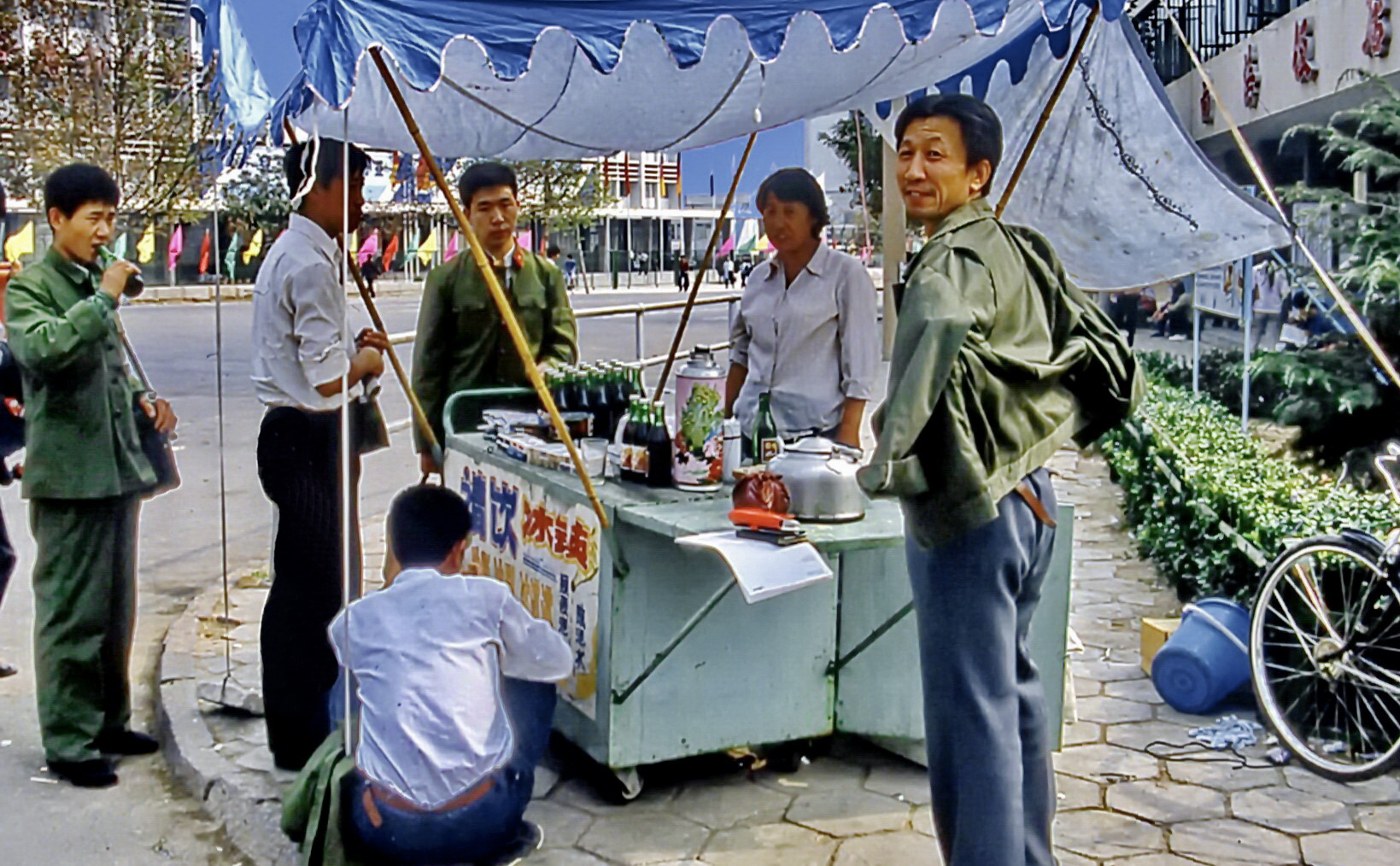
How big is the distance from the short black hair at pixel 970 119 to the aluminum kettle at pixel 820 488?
1010 millimetres

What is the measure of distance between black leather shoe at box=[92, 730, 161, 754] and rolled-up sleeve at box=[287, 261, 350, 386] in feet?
4.83

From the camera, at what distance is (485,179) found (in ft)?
16.6

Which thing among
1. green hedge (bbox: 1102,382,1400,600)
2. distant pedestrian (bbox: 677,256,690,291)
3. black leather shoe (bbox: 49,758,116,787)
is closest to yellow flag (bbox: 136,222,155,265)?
distant pedestrian (bbox: 677,256,690,291)

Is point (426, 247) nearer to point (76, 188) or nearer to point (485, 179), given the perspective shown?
point (485, 179)

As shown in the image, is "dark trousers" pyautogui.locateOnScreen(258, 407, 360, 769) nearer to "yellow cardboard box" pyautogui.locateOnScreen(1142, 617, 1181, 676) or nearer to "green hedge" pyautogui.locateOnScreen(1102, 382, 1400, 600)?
"yellow cardboard box" pyautogui.locateOnScreen(1142, 617, 1181, 676)

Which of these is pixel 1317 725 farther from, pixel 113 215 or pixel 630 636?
pixel 113 215

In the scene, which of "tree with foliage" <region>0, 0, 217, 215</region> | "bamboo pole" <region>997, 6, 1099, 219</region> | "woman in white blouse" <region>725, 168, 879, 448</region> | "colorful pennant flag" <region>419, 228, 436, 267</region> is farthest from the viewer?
"colorful pennant flag" <region>419, 228, 436, 267</region>

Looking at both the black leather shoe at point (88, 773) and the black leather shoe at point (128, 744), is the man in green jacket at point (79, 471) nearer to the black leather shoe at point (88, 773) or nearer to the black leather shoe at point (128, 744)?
the black leather shoe at point (88, 773)

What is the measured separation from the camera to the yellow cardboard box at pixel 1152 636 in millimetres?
5047

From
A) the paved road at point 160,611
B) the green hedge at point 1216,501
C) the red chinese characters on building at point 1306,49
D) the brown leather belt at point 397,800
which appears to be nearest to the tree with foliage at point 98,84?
the paved road at point 160,611

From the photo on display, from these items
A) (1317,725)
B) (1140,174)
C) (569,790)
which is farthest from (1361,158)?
(569,790)

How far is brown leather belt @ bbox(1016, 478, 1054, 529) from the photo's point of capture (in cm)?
282

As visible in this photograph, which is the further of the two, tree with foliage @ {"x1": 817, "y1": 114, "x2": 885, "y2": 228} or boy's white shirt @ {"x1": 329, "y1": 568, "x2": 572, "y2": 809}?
tree with foliage @ {"x1": 817, "y1": 114, "x2": 885, "y2": 228}

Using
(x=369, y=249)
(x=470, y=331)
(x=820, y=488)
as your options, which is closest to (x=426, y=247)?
(x=369, y=249)
